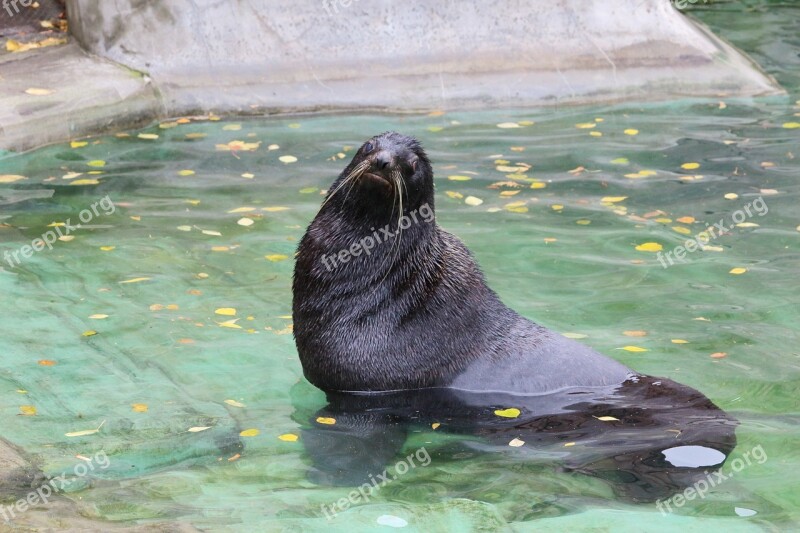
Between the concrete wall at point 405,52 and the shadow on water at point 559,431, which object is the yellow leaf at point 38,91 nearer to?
the concrete wall at point 405,52

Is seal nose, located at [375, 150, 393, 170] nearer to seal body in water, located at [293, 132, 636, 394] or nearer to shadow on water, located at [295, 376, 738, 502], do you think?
seal body in water, located at [293, 132, 636, 394]

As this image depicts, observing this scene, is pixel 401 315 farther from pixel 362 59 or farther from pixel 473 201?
pixel 362 59

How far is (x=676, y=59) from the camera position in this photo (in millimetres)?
15602

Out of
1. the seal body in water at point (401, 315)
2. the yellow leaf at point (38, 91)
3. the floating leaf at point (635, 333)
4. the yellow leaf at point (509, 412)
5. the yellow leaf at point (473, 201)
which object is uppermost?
the yellow leaf at point (38, 91)

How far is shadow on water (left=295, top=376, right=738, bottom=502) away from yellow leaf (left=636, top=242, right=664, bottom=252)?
335cm

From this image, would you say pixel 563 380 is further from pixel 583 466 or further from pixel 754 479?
pixel 754 479

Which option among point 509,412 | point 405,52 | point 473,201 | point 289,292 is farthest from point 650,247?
point 405,52

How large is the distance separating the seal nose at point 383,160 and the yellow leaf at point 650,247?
420cm

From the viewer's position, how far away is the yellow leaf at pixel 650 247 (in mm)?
10180

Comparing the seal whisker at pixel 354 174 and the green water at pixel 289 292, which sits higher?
the seal whisker at pixel 354 174

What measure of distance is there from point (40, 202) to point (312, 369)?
16.7 feet

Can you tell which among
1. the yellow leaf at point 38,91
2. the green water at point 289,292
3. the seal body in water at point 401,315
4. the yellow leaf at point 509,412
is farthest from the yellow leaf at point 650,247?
the yellow leaf at point 38,91

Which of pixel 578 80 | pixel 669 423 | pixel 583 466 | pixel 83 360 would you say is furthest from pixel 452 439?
pixel 578 80

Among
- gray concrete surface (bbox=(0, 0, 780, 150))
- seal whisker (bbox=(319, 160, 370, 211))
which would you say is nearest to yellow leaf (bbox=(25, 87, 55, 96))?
gray concrete surface (bbox=(0, 0, 780, 150))
